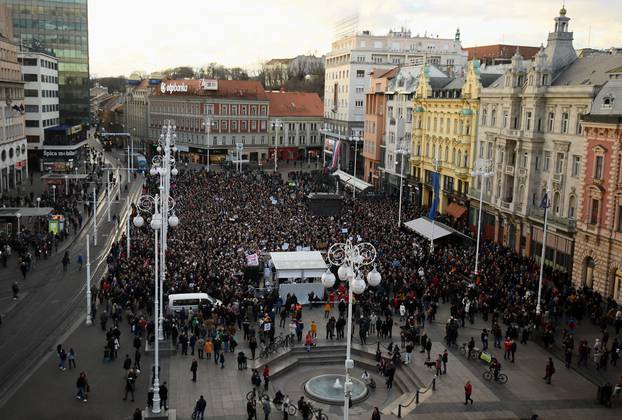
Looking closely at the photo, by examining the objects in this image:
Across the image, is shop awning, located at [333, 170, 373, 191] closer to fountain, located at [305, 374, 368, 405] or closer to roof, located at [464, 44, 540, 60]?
fountain, located at [305, 374, 368, 405]

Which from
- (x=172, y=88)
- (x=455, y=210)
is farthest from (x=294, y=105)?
(x=455, y=210)

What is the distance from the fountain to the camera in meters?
24.3

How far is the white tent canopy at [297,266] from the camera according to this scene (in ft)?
113

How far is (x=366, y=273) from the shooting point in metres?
37.1

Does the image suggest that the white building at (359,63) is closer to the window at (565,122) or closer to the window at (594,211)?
the window at (565,122)

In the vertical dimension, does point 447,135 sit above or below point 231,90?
below

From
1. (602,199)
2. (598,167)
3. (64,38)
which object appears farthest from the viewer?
(64,38)

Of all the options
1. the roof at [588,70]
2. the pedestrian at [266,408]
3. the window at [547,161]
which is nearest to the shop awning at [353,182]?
the window at [547,161]

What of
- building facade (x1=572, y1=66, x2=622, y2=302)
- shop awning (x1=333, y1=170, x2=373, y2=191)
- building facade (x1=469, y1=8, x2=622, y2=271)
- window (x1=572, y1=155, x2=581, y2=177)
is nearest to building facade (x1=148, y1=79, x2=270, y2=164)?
shop awning (x1=333, y1=170, x2=373, y2=191)

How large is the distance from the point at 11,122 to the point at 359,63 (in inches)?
1928

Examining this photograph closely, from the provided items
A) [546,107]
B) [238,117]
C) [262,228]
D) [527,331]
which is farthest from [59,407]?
[238,117]

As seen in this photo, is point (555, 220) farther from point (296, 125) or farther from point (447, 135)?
point (296, 125)

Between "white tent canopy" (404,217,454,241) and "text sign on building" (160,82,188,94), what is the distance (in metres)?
59.0

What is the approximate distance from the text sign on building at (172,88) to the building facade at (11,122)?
26.6 metres
